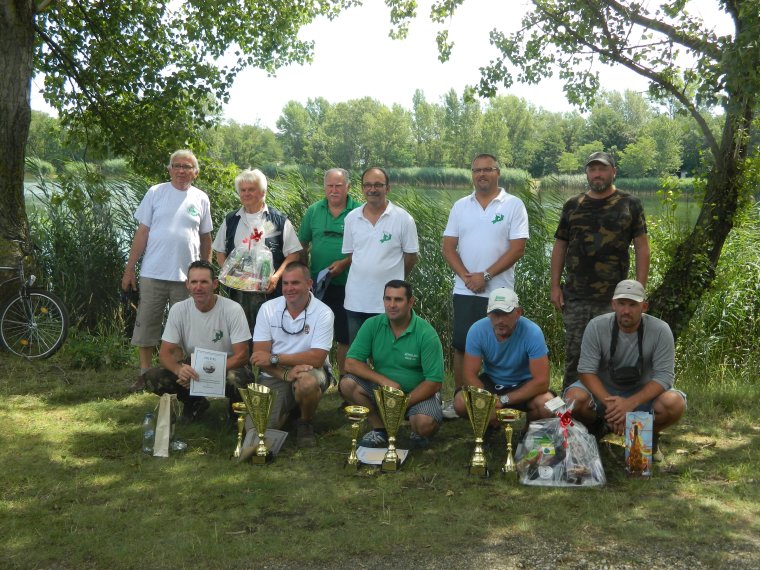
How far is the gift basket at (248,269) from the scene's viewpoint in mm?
5852

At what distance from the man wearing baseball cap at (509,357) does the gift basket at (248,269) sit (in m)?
1.64

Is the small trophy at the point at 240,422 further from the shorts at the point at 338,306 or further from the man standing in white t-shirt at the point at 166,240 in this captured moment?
the man standing in white t-shirt at the point at 166,240

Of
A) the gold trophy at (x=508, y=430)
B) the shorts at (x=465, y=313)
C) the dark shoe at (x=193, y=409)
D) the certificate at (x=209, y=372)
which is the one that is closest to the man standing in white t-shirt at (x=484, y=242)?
the shorts at (x=465, y=313)

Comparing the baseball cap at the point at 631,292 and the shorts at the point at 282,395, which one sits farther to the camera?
the shorts at the point at 282,395

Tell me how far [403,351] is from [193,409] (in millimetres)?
1618

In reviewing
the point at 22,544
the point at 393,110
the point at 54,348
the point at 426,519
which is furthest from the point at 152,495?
the point at 393,110

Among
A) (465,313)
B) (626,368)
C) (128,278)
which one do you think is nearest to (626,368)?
(626,368)

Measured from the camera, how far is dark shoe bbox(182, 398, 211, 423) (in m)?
5.69

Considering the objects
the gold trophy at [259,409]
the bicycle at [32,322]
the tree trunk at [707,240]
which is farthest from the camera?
the bicycle at [32,322]

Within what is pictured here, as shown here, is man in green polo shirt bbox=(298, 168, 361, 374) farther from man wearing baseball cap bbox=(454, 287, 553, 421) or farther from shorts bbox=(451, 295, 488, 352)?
man wearing baseball cap bbox=(454, 287, 553, 421)

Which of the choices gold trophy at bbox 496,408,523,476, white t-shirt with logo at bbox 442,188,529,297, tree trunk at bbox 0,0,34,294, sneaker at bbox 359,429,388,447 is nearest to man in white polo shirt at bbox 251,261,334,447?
sneaker at bbox 359,429,388,447

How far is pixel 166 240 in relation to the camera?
20.9ft

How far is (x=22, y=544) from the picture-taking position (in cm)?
371

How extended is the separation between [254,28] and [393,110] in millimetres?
50626
